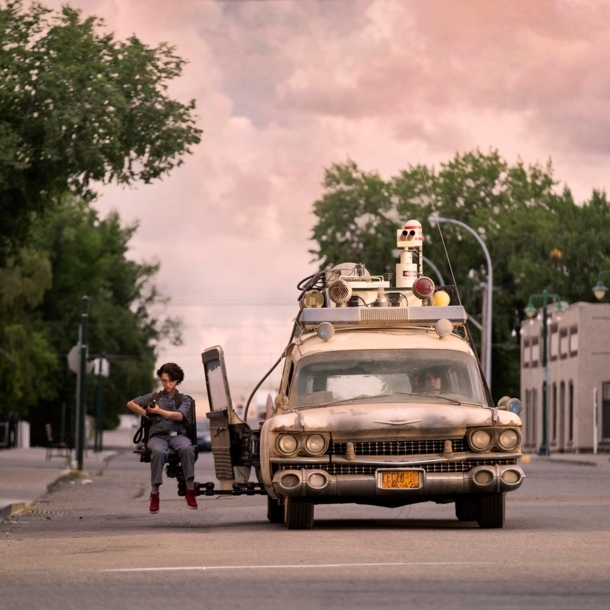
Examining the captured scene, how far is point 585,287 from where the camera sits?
92688 millimetres

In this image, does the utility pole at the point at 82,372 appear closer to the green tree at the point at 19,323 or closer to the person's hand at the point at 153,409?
the person's hand at the point at 153,409

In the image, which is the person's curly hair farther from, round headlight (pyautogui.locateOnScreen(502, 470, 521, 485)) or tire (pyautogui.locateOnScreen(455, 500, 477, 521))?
round headlight (pyautogui.locateOnScreen(502, 470, 521, 485))

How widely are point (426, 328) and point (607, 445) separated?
5920 cm

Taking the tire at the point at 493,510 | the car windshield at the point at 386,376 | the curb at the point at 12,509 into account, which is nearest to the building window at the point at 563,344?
the curb at the point at 12,509

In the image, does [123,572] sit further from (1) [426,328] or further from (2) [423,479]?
(1) [426,328]

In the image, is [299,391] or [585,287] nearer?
[299,391]

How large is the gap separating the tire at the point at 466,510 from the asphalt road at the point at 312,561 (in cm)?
12

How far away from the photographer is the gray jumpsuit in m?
19.3

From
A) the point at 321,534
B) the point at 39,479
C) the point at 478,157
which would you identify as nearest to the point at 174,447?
the point at 321,534

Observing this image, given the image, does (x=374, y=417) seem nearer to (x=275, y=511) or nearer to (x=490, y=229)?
(x=275, y=511)

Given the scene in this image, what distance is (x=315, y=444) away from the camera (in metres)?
17.2

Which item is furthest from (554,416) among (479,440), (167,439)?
(479,440)

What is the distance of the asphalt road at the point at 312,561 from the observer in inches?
418

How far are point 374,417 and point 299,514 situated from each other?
136 centimetres
